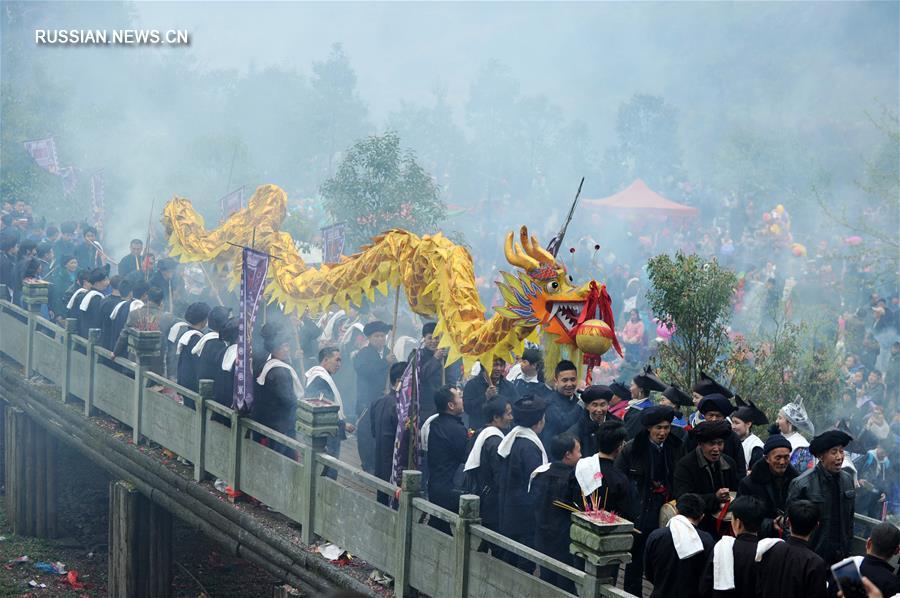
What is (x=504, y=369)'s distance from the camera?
10156mm

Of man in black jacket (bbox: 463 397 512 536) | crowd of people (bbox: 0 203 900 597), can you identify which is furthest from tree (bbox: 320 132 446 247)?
man in black jacket (bbox: 463 397 512 536)

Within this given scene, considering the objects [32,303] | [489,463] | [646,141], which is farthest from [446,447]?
[646,141]

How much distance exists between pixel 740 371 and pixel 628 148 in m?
30.5

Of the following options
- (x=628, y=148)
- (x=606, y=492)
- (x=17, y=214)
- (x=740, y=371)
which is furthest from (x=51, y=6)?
(x=606, y=492)

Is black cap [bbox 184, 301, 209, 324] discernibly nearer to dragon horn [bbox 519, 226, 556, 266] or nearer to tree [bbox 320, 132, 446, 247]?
dragon horn [bbox 519, 226, 556, 266]

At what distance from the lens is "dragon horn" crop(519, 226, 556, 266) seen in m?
9.03

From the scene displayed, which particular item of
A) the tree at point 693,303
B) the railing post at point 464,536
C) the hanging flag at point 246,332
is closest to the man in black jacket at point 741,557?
the railing post at point 464,536

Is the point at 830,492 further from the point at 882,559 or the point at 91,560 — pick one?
the point at 91,560

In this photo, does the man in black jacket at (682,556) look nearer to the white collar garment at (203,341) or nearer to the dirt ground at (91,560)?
the white collar garment at (203,341)

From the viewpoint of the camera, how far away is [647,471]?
24.2ft

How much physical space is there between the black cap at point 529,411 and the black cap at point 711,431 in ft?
3.48

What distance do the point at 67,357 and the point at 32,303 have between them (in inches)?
62.8

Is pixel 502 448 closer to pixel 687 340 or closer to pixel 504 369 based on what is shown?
pixel 504 369

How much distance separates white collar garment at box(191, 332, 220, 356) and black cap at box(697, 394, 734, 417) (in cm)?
510
